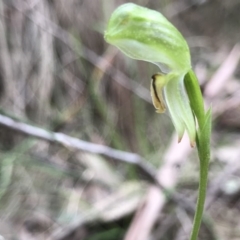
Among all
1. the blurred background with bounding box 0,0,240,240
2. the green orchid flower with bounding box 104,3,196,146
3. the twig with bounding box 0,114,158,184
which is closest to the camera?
the green orchid flower with bounding box 104,3,196,146

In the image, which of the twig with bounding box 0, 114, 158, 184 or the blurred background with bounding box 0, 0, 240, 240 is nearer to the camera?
the twig with bounding box 0, 114, 158, 184

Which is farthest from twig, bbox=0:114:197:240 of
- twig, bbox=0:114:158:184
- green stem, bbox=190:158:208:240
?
green stem, bbox=190:158:208:240

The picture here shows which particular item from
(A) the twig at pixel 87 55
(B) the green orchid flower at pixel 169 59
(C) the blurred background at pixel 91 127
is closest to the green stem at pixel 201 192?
(B) the green orchid flower at pixel 169 59

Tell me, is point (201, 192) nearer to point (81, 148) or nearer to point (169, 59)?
point (169, 59)

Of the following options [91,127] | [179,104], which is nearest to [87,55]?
[91,127]

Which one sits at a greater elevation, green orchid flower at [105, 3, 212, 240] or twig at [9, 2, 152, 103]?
green orchid flower at [105, 3, 212, 240]

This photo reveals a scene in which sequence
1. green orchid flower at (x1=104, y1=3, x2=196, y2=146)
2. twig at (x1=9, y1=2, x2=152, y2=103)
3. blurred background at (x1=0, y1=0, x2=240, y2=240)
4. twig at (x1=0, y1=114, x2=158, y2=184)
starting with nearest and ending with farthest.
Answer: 1. green orchid flower at (x1=104, y1=3, x2=196, y2=146)
2. twig at (x1=0, y1=114, x2=158, y2=184)
3. blurred background at (x1=0, y1=0, x2=240, y2=240)
4. twig at (x1=9, y1=2, x2=152, y2=103)

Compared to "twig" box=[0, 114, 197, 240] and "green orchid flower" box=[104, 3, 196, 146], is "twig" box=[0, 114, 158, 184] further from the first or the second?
"green orchid flower" box=[104, 3, 196, 146]
